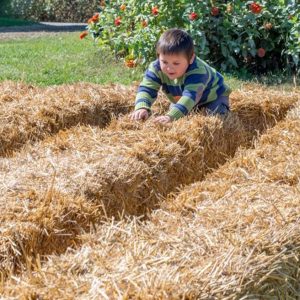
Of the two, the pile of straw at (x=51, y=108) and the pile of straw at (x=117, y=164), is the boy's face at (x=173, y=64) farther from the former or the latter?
the pile of straw at (x=51, y=108)

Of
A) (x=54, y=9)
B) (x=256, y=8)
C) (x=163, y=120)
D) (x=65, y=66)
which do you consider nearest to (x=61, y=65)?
(x=65, y=66)

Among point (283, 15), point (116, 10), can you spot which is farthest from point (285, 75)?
point (116, 10)

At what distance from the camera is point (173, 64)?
5617 mm

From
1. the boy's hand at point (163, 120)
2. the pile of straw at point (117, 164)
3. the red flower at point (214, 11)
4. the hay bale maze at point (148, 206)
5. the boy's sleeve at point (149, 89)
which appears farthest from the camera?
the red flower at point (214, 11)

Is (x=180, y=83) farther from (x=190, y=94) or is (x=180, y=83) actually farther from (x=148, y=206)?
(x=148, y=206)

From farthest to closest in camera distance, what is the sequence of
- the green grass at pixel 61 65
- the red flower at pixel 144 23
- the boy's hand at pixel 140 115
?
the green grass at pixel 61 65 → the red flower at pixel 144 23 → the boy's hand at pixel 140 115

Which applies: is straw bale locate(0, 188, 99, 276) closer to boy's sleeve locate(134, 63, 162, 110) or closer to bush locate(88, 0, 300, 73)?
boy's sleeve locate(134, 63, 162, 110)

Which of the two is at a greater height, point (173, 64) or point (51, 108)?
point (173, 64)

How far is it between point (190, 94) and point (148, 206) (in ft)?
4.71

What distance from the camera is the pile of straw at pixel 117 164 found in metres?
3.97

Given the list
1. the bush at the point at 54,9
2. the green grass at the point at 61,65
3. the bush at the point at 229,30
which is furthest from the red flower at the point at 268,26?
the bush at the point at 54,9

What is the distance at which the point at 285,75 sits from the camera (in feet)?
29.1

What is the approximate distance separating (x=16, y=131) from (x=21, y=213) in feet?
6.25

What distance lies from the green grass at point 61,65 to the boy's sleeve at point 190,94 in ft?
9.98
